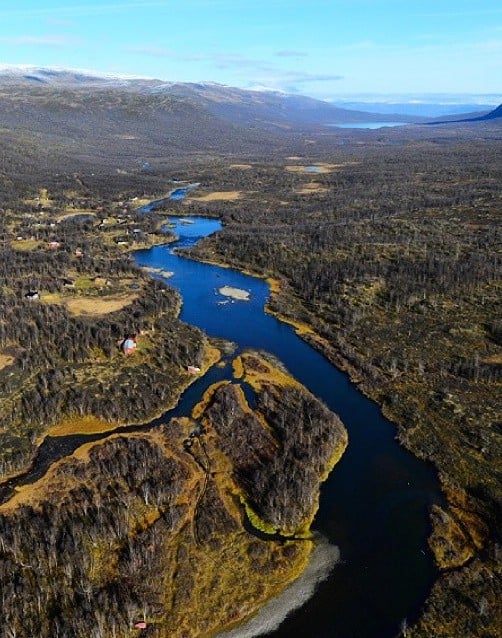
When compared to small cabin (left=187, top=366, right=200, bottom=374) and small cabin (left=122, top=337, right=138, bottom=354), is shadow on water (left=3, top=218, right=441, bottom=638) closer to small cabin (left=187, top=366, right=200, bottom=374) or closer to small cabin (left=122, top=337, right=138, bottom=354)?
small cabin (left=187, top=366, right=200, bottom=374)

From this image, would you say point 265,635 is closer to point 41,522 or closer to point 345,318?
point 41,522

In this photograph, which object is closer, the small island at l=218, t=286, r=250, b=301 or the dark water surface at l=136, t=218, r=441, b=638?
the dark water surface at l=136, t=218, r=441, b=638

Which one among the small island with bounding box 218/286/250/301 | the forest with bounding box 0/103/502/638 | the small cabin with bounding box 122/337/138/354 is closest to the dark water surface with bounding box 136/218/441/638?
the forest with bounding box 0/103/502/638

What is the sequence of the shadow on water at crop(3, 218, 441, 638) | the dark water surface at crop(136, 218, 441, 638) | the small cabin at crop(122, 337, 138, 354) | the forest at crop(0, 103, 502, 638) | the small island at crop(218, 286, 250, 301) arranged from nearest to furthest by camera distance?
the dark water surface at crop(136, 218, 441, 638), the shadow on water at crop(3, 218, 441, 638), the forest at crop(0, 103, 502, 638), the small cabin at crop(122, 337, 138, 354), the small island at crop(218, 286, 250, 301)

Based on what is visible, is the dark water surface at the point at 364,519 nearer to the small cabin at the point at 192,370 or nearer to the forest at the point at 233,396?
the forest at the point at 233,396

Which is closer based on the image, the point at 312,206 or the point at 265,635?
the point at 265,635

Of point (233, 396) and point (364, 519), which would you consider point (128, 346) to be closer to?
point (233, 396)

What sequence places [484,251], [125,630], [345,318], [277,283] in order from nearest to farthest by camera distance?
1. [125,630]
2. [345,318]
3. [277,283]
4. [484,251]

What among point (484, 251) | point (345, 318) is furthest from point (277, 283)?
point (484, 251)

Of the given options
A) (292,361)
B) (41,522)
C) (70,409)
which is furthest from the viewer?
(292,361)
